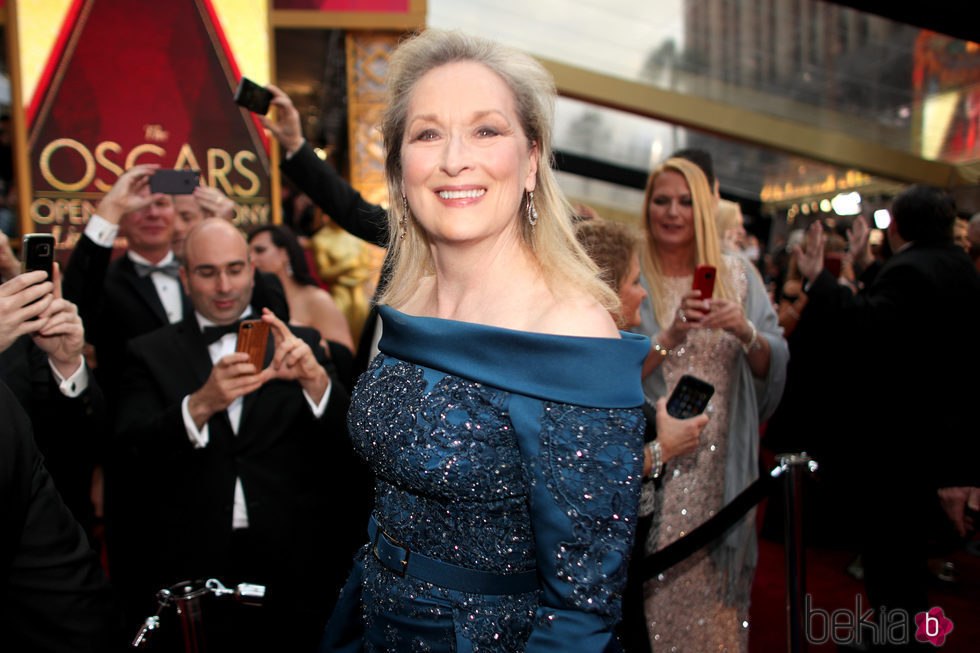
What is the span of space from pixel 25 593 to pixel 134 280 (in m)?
1.89

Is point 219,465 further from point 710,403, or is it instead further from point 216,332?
point 710,403

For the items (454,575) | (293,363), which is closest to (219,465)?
(293,363)

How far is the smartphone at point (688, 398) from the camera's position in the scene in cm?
209

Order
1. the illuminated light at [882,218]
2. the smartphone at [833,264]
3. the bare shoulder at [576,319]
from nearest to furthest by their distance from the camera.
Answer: the bare shoulder at [576,319] → the smartphone at [833,264] → the illuminated light at [882,218]

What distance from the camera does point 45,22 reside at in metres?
3.93

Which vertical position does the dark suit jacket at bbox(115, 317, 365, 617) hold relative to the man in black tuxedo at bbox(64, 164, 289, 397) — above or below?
below

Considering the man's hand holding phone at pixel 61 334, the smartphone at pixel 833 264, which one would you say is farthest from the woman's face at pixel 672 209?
the man's hand holding phone at pixel 61 334

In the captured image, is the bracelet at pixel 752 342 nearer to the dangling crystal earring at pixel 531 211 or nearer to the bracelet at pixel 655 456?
the bracelet at pixel 655 456

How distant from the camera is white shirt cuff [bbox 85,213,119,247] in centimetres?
257

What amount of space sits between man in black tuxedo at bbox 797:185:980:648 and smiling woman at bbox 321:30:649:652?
191 centimetres

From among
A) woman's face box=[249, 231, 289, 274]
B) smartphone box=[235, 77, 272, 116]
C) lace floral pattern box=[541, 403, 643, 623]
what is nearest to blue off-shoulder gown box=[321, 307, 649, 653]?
lace floral pattern box=[541, 403, 643, 623]

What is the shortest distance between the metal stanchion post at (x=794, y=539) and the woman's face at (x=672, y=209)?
0.91m

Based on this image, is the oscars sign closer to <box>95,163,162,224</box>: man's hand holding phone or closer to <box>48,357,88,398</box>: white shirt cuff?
<box>95,163,162,224</box>: man's hand holding phone

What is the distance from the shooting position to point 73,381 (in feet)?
6.87
